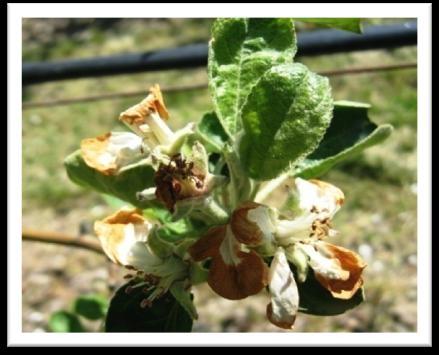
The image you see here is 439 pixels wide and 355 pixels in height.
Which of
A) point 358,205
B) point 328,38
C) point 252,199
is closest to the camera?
point 252,199

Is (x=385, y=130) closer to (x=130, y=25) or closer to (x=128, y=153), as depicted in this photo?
(x=128, y=153)

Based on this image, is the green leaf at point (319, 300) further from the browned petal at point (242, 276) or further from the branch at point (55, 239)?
the branch at point (55, 239)

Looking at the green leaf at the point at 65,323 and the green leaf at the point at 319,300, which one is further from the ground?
the green leaf at the point at 319,300

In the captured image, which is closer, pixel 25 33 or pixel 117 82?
pixel 117 82

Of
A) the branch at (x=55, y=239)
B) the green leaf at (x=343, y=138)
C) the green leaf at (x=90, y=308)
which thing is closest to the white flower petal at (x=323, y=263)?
the green leaf at (x=343, y=138)

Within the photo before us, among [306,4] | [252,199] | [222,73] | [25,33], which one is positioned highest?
[25,33]

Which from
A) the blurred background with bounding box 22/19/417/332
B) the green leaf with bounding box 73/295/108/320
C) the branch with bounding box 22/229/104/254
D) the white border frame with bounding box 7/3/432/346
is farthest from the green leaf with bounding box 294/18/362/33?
the blurred background with bounding box 22/19/417/332

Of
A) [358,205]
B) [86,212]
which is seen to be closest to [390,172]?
[358,205]
